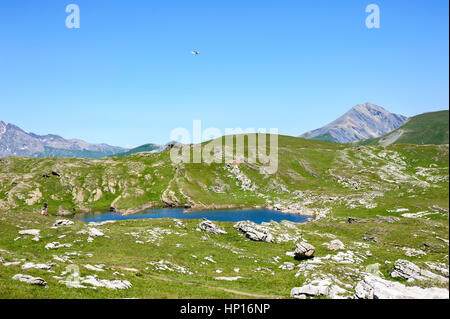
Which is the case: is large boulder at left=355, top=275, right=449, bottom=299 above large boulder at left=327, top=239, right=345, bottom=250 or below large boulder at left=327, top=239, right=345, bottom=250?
above

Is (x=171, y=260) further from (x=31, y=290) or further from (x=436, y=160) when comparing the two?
(x=436, y=160)

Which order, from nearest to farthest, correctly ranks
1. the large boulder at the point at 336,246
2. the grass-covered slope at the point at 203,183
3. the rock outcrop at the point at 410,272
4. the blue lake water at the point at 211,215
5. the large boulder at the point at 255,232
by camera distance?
the rock outcrop at the point at 410,272 → the large boulder at the point at 336,246 → the large boulder at the point at 255,232 → the blue lake water at the point at 211,215 → the grass-covered slope at the point at 203,183

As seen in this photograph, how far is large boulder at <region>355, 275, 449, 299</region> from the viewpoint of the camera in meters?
21.1

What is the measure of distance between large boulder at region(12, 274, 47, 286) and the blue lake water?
3966 inches

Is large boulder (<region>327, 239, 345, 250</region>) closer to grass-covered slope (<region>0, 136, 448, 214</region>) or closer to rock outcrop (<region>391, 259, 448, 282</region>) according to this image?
rock outcrop (<region>391, 259, 448, 282</region>)

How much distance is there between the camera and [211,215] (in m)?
135

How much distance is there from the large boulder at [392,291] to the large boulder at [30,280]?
3123 cm

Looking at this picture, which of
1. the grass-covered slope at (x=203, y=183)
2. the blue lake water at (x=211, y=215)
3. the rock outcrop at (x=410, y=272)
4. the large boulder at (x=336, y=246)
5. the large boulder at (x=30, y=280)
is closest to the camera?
the large boulder at (x=30, y=280)

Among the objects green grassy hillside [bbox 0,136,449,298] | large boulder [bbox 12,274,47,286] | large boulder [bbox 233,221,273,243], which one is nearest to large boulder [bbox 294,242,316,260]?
green grassy hillside [bbox 0,136,449,298]

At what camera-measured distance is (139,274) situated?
118 feet

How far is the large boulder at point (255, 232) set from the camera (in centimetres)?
6494

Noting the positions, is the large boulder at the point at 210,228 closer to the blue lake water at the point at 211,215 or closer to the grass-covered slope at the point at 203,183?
the blue lake water at the point at 211,215

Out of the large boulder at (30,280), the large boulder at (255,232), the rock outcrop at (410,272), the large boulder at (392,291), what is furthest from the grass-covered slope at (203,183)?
the large boulder at (30,280)
